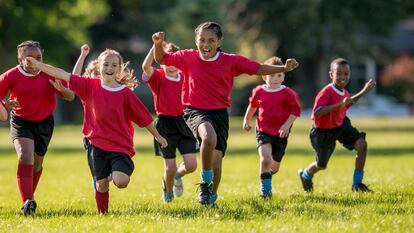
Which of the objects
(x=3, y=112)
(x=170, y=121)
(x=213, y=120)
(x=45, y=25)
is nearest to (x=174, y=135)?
(x=170, y=121)

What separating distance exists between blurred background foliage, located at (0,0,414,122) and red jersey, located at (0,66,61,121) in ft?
107

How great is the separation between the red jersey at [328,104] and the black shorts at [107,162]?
324cm

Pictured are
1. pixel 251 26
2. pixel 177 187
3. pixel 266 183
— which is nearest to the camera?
pixel 266 183

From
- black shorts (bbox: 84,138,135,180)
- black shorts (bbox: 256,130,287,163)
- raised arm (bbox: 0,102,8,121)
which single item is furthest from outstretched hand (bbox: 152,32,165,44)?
black shorts (bbox: 256,130,287,163)

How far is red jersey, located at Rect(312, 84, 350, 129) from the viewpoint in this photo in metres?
10.8

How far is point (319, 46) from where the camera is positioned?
4641cm

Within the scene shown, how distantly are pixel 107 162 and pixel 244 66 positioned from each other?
6.50 ft

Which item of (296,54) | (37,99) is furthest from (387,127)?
(37,99)

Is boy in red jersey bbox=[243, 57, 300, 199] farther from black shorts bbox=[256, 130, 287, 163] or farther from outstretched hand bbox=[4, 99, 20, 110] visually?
outstretched hand bbox=[4, 99, 20, 110]

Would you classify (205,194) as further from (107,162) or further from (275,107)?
(275,107)

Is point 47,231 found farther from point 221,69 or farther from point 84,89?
point 221,69

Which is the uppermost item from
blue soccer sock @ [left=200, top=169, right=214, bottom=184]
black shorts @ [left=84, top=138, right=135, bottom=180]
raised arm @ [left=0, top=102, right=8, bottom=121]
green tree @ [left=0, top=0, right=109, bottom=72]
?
green tree @ [left=0, top=0, right=109, bottom=72]

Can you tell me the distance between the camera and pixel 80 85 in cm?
874

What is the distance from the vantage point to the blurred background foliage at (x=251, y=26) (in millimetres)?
42125
